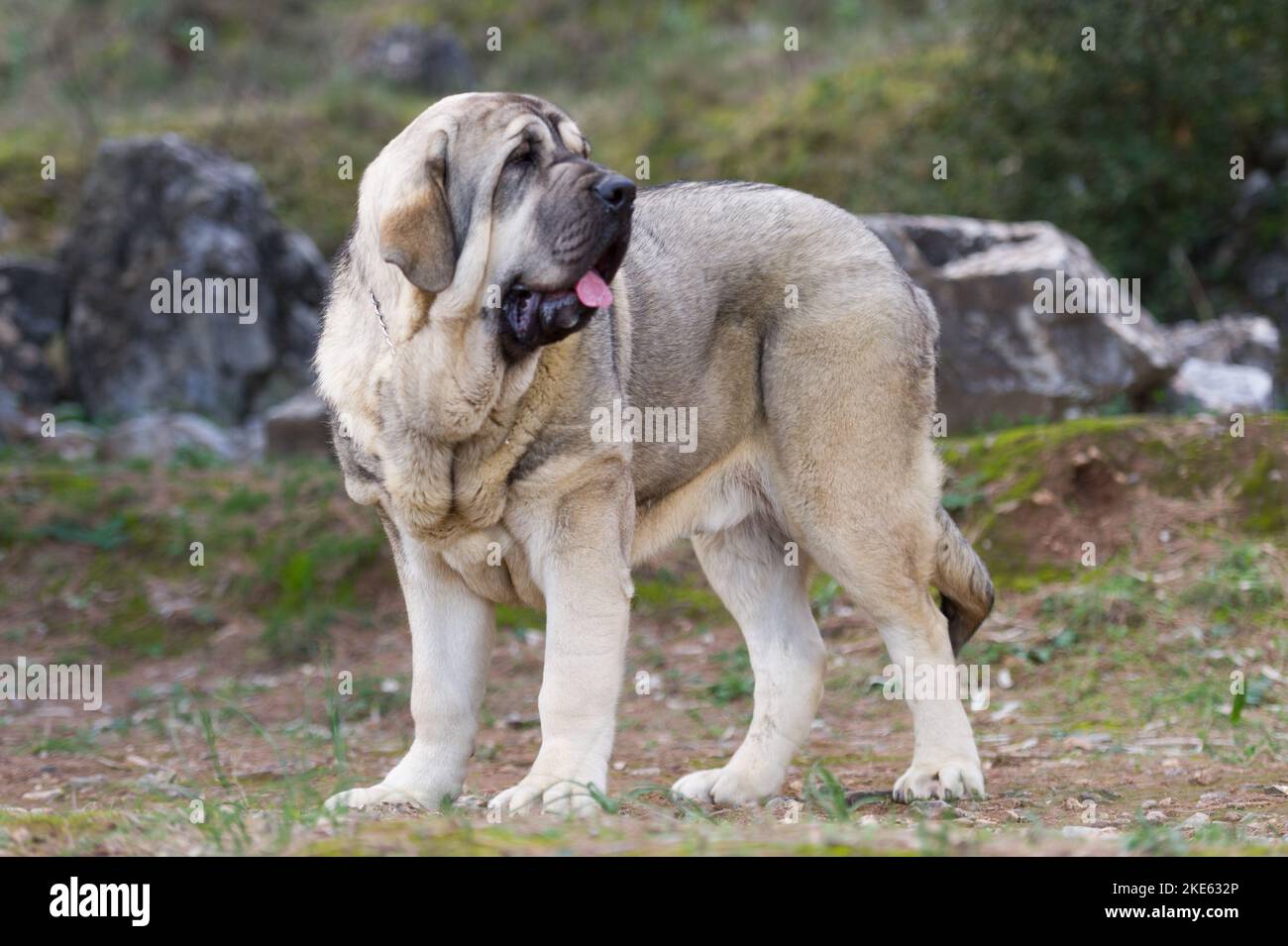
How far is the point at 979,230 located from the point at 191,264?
643 cm

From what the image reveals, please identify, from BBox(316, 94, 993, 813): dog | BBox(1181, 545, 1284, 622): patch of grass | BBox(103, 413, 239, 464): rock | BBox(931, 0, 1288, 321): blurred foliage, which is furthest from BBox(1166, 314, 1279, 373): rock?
BBox(103, 413, 239, 464): rock

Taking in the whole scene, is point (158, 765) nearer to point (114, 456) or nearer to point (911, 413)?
point (911, 413)

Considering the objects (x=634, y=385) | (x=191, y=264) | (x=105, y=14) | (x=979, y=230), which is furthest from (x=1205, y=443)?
(x=105, y=14)

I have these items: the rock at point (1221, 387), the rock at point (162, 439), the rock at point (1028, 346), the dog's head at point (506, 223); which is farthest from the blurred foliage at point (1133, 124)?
the dog's head at point (506, 223)

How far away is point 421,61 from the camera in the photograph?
20.0 meters

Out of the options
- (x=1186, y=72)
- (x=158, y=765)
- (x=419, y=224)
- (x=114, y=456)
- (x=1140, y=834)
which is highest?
(x=1186, y=72)

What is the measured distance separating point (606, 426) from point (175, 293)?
28.5ft

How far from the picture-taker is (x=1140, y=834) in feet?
10.0

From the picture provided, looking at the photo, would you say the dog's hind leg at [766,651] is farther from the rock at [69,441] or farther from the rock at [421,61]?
the rock at [421,61]

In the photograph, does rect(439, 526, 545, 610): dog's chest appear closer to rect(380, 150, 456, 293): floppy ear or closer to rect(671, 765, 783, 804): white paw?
rect(380, 150, 456, 293): floppy ear

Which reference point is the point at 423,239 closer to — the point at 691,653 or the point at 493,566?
the point at 493,566

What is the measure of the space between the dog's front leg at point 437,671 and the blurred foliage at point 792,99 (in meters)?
8.92

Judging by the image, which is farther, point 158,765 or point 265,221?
point 265,221

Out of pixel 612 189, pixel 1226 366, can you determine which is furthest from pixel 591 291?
pixel 1226 366
